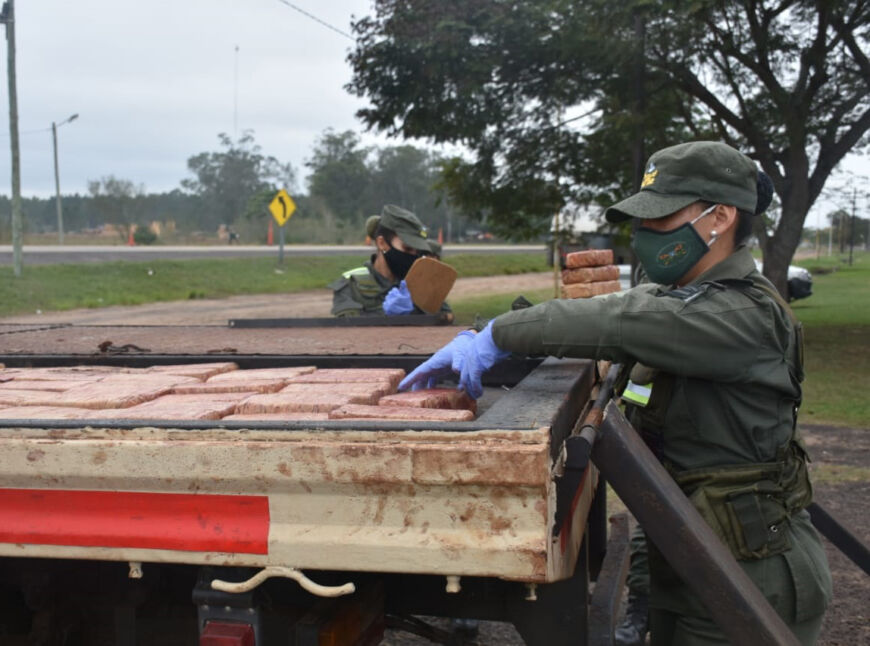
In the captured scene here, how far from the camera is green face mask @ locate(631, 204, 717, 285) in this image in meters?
2.34

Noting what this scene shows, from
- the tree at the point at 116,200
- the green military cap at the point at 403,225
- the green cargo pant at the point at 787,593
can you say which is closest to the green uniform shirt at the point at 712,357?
the green cargo pant at the point at 787,593

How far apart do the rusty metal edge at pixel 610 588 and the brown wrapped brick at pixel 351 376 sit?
78 cm

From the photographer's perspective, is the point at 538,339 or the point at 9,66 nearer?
the point at 538,339

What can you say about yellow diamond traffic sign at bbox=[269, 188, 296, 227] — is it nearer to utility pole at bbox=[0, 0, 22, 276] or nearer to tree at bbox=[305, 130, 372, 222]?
utility pole at bbox=[0, 0, 22, 276]

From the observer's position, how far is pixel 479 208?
50.4 ft

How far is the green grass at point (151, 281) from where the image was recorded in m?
19.1

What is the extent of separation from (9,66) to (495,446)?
1985 cm

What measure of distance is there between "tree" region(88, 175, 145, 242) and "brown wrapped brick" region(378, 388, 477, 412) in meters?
52.5

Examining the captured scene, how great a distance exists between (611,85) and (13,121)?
1228 centimetres

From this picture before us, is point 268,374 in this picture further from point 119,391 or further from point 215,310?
point 215,310

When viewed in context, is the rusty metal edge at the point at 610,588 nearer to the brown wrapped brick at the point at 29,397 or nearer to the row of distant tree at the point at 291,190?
the brown wrapped brick at the point at 29,397

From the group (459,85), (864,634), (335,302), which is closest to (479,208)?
(459,85)

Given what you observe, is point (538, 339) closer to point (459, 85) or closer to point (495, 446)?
point (495, 446)

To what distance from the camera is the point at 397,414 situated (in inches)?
74.5
